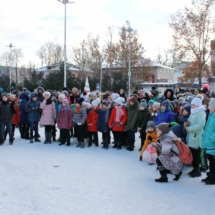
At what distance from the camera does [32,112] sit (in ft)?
37.9

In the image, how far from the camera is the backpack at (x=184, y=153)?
6449 millimetres

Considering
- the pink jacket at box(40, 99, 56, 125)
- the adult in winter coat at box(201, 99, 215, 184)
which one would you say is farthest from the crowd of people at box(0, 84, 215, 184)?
the adult in winter coat at box(201, 99, 215, 184)

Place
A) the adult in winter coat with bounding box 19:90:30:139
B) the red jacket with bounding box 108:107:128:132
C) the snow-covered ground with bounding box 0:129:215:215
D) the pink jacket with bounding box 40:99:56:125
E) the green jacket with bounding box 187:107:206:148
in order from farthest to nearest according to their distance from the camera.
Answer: the adult in winter coat with bounding box 19:90:30:139 → the pink jacket with bounding box 40:99:56:125 → the red jacket with bounding box 108:107:128:132 → the green jacket with bounding box 187:107:206:148 → the snow-covered ground with bounding box 0:129:215:215

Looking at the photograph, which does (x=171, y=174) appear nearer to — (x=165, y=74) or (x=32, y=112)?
(x=32, y=112)

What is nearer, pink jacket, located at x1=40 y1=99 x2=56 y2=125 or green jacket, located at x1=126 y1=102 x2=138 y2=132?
green jacket, located at x1=126 y1=102 x2=138 y2=132

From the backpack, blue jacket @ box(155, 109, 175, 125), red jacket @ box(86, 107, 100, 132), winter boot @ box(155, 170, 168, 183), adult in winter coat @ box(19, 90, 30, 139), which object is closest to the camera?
the backpack

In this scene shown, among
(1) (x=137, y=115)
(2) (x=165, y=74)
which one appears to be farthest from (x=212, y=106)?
(2) (x=165, y=74)

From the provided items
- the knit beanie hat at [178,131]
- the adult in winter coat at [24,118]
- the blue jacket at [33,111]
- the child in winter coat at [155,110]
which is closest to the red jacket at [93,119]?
the child in winter coat at [155,110]

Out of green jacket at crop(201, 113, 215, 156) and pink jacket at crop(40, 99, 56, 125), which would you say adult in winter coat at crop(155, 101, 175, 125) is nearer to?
green jacket at crop(201, 113, 215, 156)

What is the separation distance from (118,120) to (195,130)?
11.8ft

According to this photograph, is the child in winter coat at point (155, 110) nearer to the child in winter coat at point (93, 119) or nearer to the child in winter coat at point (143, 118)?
the child in winter coat at point (143, 118)

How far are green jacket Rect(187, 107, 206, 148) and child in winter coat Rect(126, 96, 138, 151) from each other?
2958mm

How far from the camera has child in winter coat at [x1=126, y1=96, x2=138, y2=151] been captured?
32.6ft

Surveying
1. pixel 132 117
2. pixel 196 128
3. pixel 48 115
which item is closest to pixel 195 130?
pixel 196 128
